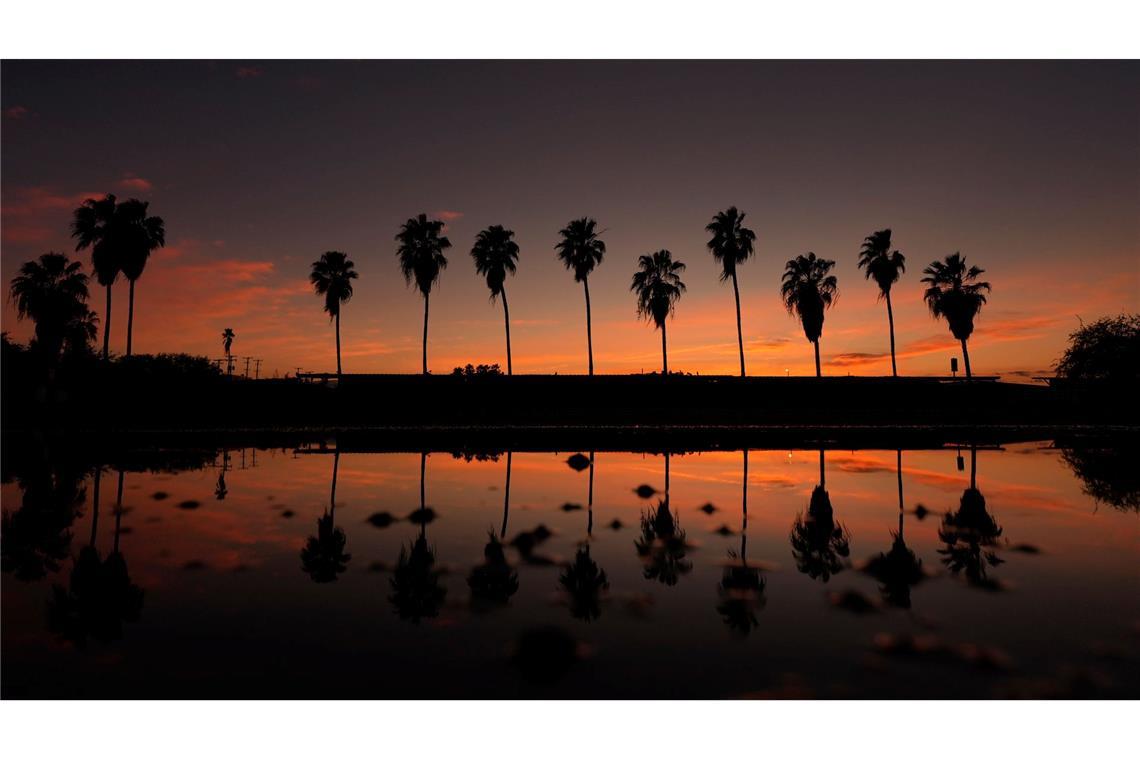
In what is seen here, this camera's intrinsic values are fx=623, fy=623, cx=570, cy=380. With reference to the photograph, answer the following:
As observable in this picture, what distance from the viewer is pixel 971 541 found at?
7.77 meters

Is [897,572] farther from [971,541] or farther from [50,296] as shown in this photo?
[50,296]

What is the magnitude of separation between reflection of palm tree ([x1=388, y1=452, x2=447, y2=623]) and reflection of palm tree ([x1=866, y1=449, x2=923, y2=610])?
4.03m

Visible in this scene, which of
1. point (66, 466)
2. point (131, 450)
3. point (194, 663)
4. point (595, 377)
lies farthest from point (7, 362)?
point (194, 663)

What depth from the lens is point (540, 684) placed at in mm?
4023

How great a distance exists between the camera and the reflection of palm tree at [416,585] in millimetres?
5316

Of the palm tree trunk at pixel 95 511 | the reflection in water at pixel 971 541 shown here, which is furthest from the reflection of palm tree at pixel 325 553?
the reflection in water at pixel 971 541

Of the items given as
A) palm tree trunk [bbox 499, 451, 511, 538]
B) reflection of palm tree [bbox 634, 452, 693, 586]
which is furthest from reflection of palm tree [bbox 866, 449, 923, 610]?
palm tree trunk [bbox 499, 451, 511, 538]

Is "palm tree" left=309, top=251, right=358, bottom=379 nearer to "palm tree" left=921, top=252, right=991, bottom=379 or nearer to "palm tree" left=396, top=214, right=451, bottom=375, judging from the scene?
"palm tree" left=396, top=214, right=451, bottom=375

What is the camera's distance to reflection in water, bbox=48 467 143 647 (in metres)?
4.96

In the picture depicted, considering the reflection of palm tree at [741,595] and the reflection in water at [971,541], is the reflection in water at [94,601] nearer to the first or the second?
the reflection of palm tree at [741,595]

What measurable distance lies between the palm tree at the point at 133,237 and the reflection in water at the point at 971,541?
178ft

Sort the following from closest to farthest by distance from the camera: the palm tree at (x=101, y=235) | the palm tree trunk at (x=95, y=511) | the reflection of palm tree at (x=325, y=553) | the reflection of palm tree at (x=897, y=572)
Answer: the reflection of palm tree at (x=897, y=572), the reflection of palm tree at (x=325, y=553), the palm tree trunk at (x=95, y=511), the palm tree at (x=101, y=235)

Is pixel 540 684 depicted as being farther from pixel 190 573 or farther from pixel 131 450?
pixel 131 450

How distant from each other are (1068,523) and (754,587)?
6240 mm
